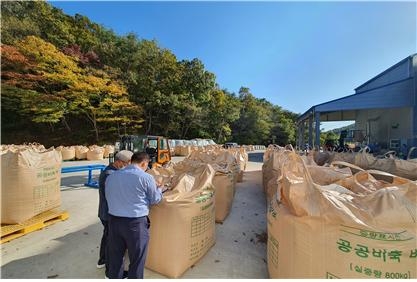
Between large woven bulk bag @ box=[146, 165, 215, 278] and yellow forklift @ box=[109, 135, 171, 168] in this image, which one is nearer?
large woven bulk bag @ box=[146, 165, 215, 278]

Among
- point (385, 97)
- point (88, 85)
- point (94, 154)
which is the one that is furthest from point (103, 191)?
point (88, 85)

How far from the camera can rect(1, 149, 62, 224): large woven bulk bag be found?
3.26 metres

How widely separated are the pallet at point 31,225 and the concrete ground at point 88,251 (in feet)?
0.24

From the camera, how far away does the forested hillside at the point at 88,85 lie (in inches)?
712

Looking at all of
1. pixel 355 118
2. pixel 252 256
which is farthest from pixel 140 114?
pixel 252 256

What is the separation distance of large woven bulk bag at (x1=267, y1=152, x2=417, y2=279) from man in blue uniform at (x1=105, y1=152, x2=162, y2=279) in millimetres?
1230

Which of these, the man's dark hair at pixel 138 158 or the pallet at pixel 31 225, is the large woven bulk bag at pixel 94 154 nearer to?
the pallet at pixel 31 225

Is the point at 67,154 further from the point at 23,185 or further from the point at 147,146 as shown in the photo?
the point at 23,185

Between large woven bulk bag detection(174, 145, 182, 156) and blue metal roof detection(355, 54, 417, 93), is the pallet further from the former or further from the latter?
blue metal roof detection(355, 54, 417, 93)

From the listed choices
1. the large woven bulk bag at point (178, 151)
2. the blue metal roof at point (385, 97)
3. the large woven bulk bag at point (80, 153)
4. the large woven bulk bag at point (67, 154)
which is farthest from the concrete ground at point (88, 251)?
the large woven bulk bag at point (178, 151)

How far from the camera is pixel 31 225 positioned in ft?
11.0

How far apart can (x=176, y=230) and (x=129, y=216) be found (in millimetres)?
553

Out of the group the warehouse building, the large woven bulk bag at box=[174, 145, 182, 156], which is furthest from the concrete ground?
the large woven bulk bag at box=[174, 145, 182, 156]

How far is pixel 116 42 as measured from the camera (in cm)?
2728
